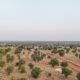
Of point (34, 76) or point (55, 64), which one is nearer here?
point (34, 76)

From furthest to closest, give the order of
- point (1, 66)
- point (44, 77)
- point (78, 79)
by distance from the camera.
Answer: point (1, 66), point (44, 77), point (78, 79)

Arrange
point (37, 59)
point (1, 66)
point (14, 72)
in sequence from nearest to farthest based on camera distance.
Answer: point (14, 72)
point (1, 66)
point (37, 59)

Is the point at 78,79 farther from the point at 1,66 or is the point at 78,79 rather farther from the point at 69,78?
the point at 1,66

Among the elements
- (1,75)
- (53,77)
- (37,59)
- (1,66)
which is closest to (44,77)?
(53,77)

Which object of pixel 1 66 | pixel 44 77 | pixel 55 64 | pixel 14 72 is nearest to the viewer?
pixel 44 77

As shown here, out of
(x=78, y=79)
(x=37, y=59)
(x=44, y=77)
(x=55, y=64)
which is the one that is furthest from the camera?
(x=37, y=59)

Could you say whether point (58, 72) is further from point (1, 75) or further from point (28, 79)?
point (1, 75)

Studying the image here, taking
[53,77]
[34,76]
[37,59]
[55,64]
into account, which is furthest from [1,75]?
[37,59]

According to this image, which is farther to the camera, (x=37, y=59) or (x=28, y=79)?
(x=37, y=59)
